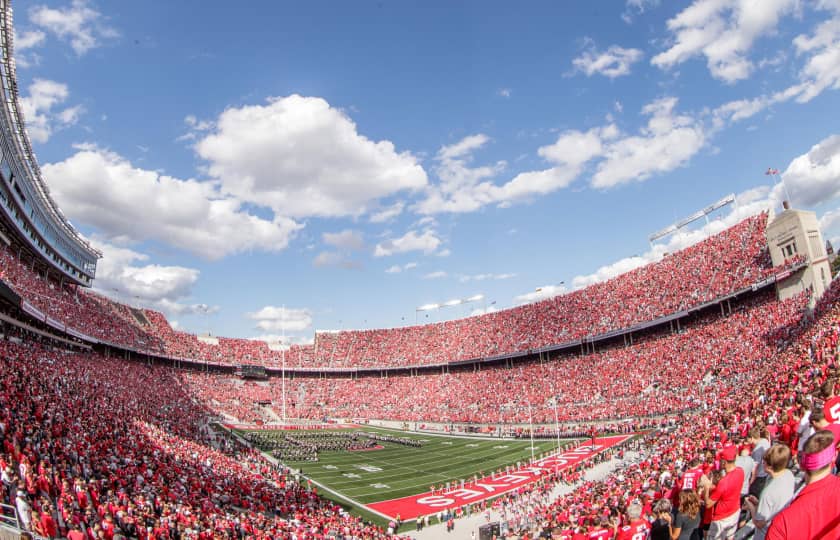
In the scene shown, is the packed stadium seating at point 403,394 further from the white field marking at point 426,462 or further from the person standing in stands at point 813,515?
the white field marking at point 426,462

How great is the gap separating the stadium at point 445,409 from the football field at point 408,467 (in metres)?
0.28

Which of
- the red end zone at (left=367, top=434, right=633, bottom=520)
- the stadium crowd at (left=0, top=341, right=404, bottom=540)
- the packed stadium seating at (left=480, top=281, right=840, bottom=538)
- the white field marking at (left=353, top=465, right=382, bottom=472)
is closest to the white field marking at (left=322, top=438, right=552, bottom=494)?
the white field marking at (left=353, top=465, right=382, bottom=472)

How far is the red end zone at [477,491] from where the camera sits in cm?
2429

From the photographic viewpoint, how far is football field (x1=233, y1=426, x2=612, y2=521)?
87.5 ft

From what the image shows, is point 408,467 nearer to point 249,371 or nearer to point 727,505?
point 727,505

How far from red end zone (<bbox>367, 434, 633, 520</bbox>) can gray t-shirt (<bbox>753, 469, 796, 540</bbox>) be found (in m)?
22.1

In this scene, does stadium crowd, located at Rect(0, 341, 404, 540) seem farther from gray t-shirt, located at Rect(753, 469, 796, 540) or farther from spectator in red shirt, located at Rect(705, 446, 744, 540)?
gray t-shirt, located at Rect(753, 469, 796, 540)

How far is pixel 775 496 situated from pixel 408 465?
33.0 metres

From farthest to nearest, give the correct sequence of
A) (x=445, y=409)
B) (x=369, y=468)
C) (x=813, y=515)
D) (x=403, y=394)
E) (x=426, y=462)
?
(x=403, y=394)
(x=445, y=409)
(x=426, y=462)
(x=369, y=468)
(x=813, y=515)

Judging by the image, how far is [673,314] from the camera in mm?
44156

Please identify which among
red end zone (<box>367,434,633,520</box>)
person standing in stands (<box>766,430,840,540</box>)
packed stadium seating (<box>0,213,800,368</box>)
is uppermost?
packed stadium seating (<box>0,213,800,368</box>)

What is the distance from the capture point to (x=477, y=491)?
2644 centimetres

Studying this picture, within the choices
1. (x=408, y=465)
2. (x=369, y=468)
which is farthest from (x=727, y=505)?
(x=408, y=465)

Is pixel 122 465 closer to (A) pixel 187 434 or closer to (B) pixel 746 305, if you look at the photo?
(A) pixel 187 434
